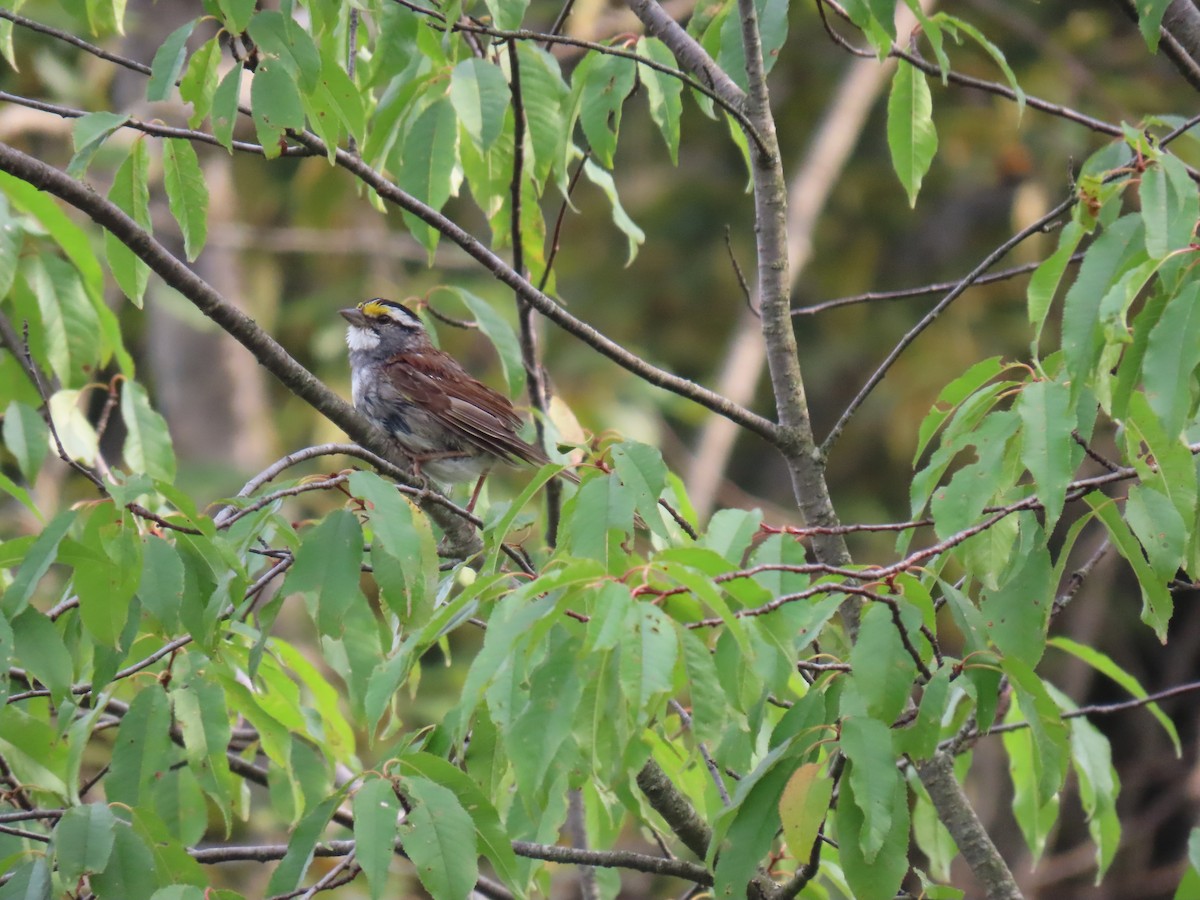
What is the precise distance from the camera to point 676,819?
3.57m

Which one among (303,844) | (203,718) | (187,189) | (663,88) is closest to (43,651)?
(203,718)

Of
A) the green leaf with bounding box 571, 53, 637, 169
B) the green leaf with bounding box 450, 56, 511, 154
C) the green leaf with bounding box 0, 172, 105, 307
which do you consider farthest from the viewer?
the green leaf with bounding box 0, 172, 105, 307

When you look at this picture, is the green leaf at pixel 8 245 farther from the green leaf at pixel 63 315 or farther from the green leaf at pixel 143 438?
the green leaf at pixel 143 438

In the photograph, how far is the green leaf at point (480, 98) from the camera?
10.4 feet

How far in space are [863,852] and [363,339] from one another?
4493 millimetres

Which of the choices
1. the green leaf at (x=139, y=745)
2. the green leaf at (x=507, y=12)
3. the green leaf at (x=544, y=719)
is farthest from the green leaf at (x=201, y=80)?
the green leaf at (x=544, y=719)

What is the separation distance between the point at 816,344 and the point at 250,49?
9902 millimetres

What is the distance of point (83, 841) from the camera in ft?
8.95

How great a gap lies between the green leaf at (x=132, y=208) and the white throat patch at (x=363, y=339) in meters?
2.85

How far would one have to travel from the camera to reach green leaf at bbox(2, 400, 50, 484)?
3973 mm

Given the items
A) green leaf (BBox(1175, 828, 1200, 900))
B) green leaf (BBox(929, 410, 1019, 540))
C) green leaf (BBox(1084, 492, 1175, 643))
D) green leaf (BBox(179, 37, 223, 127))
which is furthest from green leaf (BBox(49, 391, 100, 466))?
green leaf (BBox(1175, 828, 1200, 900))

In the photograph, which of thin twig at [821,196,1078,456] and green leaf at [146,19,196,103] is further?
thin twig at [821,196,1078,456]

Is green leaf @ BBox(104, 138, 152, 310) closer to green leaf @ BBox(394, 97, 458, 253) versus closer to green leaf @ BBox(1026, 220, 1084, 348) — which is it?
green leaf @ BBox(394, 97, 458, 253)

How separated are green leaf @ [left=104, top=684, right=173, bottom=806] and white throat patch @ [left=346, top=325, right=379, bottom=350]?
3412mm
